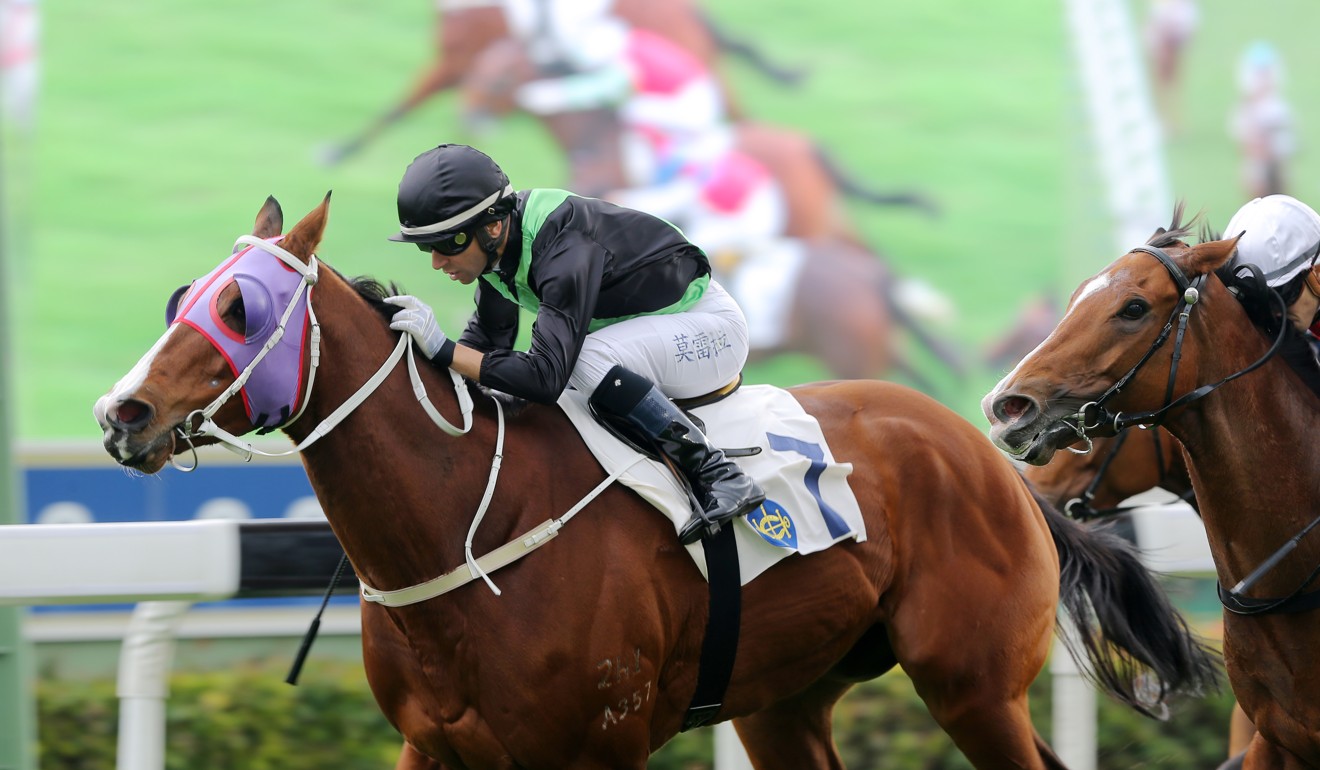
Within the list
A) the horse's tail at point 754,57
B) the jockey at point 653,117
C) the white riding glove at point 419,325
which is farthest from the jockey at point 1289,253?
the horse's tail at point 754,57

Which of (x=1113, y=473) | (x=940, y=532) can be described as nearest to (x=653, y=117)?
(x=1113, y=473)

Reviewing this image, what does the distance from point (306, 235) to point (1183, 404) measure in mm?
1953

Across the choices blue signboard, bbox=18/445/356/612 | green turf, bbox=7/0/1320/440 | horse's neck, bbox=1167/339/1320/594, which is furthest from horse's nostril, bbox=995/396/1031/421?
green turf, bbox=7/0/1320/440

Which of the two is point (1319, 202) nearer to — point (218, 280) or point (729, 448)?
point (729, 448)

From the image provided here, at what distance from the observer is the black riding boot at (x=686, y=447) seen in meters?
3.51

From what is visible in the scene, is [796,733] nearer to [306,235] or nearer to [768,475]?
[768,475]

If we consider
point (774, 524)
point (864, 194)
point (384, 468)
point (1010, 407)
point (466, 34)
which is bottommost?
point (864, 194)

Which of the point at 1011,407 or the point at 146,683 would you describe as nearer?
the point at 1011,407

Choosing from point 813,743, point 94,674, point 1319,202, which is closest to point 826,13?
point 1319,202

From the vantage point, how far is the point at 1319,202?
15.8m

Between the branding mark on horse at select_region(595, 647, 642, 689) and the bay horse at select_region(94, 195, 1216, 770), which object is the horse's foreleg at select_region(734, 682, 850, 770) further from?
the branding mark on horse at select_region(595, 647, 642, 689)

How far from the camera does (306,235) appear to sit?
10.6ft

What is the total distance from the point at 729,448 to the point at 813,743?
1.07 m

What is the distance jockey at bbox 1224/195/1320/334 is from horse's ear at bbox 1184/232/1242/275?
0.11m
